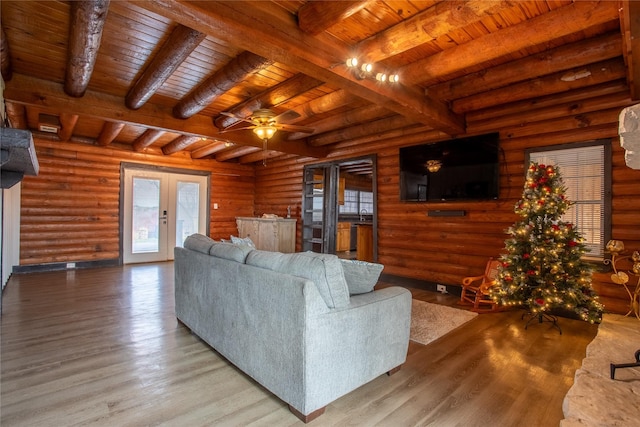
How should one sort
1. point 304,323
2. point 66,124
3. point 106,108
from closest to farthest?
point 304,323
point 106,108
point 66,124

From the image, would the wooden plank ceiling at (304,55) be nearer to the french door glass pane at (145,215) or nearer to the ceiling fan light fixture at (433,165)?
the ceiling fan light fixture at (433,165)

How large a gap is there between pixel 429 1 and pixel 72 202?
7372 mm

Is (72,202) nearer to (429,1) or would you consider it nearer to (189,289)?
(189,289)

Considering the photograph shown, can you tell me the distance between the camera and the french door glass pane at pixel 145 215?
7.23 m

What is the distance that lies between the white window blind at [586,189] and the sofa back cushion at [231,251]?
12.4 ft

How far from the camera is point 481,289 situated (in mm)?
4020

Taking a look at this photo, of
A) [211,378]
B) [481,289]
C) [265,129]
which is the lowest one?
[211,378]

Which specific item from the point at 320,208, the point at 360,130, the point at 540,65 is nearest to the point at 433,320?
the point at 540,65

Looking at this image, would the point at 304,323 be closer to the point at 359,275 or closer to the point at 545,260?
the point at 359,275

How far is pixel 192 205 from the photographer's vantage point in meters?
8.13

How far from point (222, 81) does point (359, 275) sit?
2.47 metres

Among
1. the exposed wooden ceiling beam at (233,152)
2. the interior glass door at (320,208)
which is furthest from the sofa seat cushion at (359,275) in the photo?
the exposed wooden ceiling beam at (233,152)

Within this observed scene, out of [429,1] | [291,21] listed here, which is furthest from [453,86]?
[291,21]

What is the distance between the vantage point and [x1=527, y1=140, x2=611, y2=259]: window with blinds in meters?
3.55
